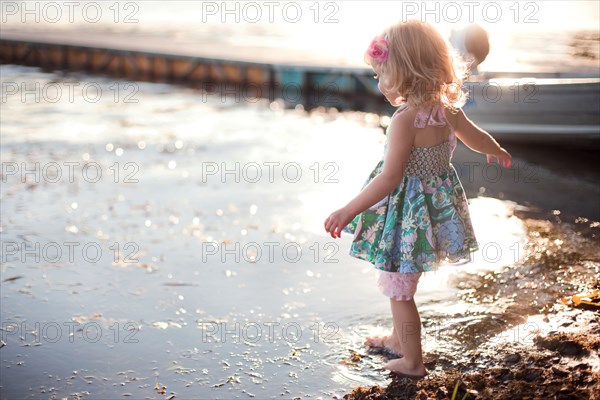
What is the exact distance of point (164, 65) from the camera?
69.5 feet

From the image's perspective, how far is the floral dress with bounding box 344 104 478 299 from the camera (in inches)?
133

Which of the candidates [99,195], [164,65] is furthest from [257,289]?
[164,65]

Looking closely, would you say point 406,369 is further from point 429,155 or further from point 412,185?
point 429,155

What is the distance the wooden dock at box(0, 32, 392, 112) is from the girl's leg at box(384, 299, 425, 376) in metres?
11.1

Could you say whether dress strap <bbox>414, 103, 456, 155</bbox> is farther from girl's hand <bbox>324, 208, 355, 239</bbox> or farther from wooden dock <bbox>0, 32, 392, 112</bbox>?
wooden dock <bbox>0, 32, 392, 112</bbox>

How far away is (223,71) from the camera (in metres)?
19.4

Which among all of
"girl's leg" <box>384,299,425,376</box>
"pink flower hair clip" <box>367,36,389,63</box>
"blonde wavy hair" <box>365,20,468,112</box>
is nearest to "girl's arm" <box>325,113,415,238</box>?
"blonde wavy hair" <box>365,20,468,112</box>

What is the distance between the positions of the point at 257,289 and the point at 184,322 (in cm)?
67

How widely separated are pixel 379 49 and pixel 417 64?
18 centimetres

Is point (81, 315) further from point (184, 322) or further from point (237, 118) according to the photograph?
point (237, 118)

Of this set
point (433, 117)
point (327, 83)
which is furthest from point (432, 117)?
point (327, 83)

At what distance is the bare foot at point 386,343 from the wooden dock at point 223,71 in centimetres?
1076

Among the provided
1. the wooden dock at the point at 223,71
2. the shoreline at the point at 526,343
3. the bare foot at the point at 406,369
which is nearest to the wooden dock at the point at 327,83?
the wooden dock at the point at 223,71

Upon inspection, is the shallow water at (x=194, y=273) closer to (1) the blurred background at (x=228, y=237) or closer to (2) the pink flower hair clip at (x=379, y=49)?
(1) the blurred background at (x=228, y=237)
